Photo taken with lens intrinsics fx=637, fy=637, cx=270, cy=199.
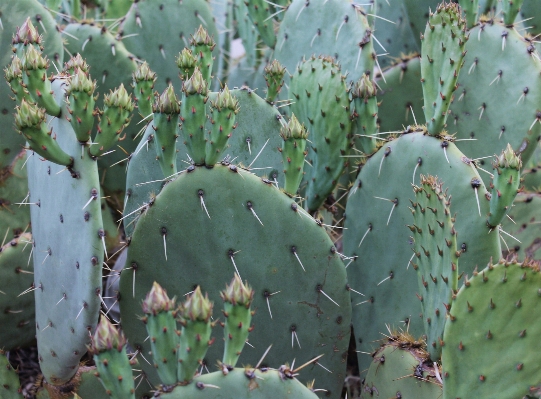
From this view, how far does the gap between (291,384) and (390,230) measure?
76 cm

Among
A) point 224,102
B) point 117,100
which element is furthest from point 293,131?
point 117,100

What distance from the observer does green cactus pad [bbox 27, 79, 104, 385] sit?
1510 mm

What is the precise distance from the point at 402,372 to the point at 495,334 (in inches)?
12.2

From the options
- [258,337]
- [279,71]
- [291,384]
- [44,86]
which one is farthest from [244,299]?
[279,71]

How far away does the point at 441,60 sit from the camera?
5.64 feet

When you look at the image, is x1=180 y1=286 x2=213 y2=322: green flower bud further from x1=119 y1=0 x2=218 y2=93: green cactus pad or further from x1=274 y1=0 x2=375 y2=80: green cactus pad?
x1=119 y1=0 x2=218 y2=93: green cactus pad

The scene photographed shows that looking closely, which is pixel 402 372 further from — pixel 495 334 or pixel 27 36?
pixel 27 36

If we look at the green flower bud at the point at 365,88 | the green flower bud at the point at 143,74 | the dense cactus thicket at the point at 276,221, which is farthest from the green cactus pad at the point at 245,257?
the green flower bud at the point at 365,88

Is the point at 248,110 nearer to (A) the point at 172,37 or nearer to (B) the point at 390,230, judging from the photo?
(B) the point at 390,230

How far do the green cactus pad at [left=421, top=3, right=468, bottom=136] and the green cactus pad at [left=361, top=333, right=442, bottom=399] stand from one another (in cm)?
58

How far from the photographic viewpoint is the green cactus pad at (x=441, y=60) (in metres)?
1.67

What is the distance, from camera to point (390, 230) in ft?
6.10

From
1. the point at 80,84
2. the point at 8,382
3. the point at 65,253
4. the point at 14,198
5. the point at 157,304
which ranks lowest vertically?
the point at 8,382

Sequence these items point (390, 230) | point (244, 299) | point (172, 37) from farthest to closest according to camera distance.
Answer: point (172, 37)
point (390, 230)
point (244, 299)
